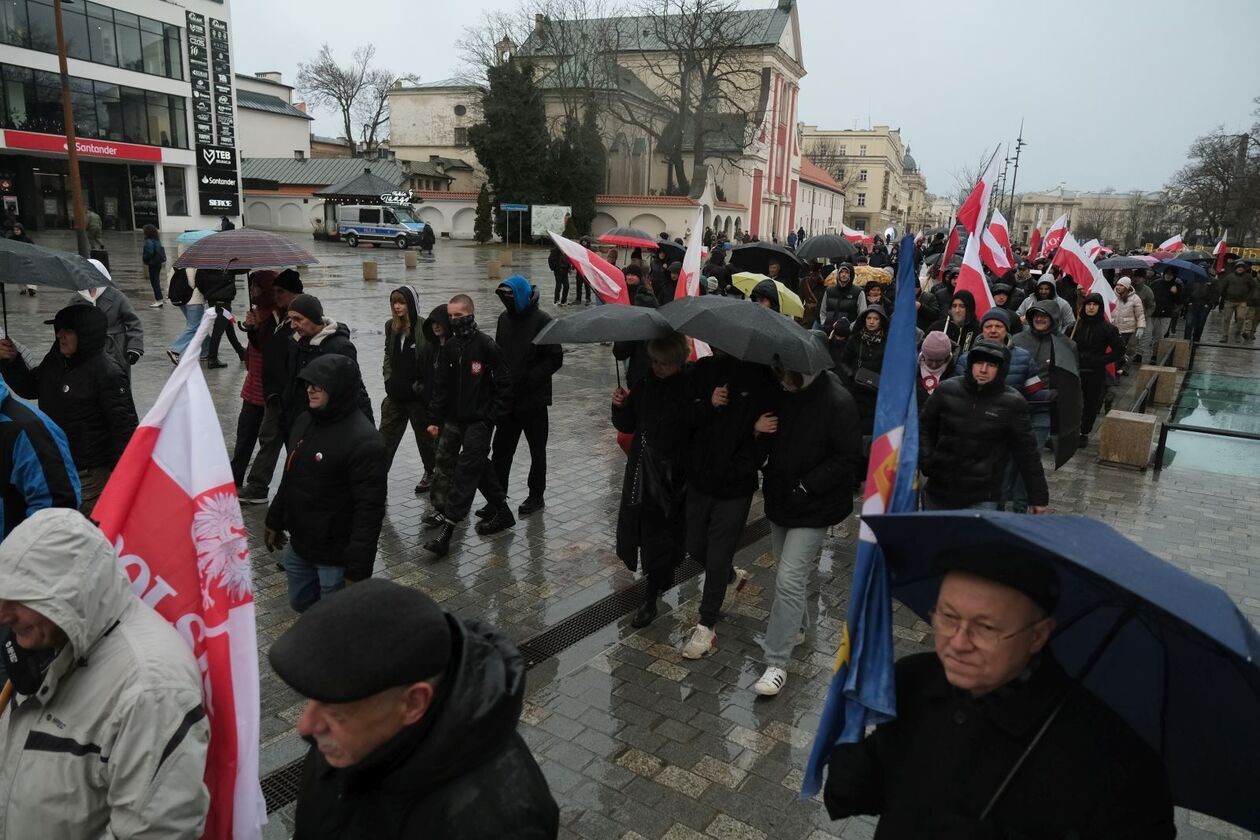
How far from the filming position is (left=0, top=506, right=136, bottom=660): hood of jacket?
206cm

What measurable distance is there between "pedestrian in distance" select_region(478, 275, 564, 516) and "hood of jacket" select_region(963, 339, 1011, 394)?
119 inches

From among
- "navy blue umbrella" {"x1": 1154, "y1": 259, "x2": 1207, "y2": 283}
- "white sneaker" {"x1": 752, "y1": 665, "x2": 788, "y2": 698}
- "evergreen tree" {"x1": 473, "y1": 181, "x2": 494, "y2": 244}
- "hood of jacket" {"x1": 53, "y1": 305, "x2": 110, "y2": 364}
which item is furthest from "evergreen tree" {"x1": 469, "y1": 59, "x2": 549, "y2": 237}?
"white sneaker" {"x1": 752, "y1": 665, "x2": 788, "y2": 698}

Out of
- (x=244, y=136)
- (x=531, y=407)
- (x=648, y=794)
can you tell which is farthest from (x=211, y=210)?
(x=648, y=794)

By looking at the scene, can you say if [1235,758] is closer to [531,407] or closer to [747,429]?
[747,429]

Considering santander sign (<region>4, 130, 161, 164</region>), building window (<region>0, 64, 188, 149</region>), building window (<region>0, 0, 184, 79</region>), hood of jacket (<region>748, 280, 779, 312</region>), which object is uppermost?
building window (<region>0, 0, 184, 79</region>)

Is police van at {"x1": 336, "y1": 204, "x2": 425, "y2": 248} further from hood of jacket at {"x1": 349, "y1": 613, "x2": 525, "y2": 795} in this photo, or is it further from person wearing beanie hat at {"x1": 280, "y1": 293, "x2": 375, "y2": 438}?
hood of jacket at {"x1": 349, "y1": 613, "x2": 525, "y2": 795}

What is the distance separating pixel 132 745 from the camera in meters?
2.07

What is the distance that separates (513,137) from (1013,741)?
47012mm

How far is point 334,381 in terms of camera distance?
4129 millimetres

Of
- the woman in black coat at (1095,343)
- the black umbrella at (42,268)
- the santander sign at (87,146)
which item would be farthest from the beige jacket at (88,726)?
the santander sign at (87,146)

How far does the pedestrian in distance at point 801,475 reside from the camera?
15.0 feet

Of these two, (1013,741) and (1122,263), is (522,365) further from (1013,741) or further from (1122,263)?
(1122,263)

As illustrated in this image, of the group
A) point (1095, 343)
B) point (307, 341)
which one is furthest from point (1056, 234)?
point (307, 341)

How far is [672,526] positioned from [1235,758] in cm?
364
